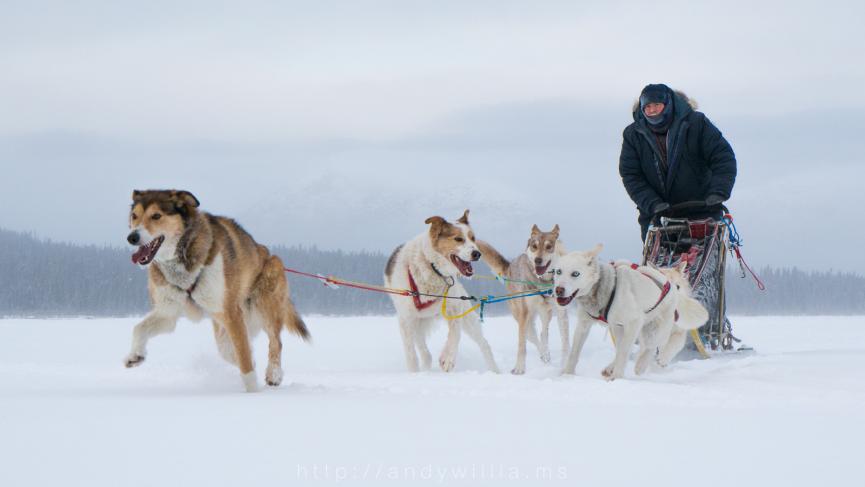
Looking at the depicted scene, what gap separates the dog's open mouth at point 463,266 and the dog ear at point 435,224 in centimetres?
26

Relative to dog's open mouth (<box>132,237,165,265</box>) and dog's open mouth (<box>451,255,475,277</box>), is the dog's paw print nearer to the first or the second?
dog's open mouth (<box>451,255,475,277</box>)

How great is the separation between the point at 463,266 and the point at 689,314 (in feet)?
6.64

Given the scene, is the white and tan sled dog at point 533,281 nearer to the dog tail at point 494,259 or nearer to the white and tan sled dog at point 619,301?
the dog tail at point 494,259

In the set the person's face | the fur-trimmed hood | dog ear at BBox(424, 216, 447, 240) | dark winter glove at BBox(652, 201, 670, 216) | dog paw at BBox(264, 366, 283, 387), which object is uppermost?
the fur-trimmed hood

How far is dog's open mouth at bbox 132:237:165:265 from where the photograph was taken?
4457 mm

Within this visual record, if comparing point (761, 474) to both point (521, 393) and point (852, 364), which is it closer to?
point (521, 393)

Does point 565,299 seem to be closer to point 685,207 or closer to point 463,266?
point 463,266

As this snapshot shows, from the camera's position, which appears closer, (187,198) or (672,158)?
(187,198)

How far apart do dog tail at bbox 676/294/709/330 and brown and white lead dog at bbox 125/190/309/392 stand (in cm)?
333

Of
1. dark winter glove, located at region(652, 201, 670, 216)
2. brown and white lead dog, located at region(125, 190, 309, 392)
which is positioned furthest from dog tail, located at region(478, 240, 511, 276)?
brown and white lead dog, located at region(125, 190, 309, 392)

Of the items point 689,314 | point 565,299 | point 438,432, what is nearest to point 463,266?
point 565,299

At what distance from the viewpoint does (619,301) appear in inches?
219

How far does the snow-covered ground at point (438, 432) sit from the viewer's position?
2.48 metres

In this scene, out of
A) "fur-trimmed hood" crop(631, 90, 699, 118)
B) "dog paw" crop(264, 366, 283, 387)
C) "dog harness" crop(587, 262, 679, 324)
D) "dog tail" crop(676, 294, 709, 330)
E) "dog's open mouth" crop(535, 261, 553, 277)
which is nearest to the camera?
"dog paw" crop(264, 366, 283, 387)
